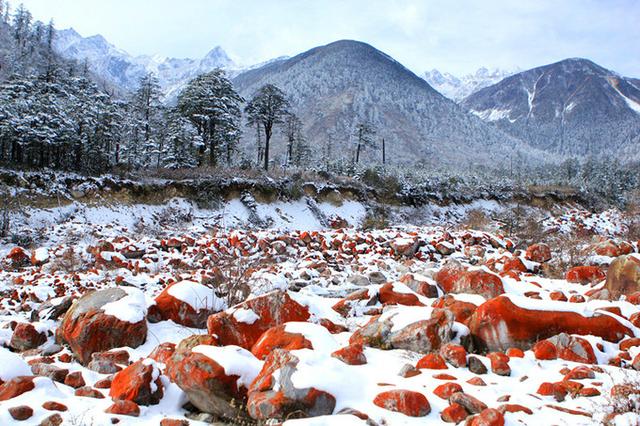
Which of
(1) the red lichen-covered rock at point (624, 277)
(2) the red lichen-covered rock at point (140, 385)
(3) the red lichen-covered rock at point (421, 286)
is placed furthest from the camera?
(3) the red lichen-covered rock at point (421, 286)

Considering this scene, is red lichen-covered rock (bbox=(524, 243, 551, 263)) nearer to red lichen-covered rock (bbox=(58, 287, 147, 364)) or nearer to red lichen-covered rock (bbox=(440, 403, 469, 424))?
red lichen-covered rock (bbox=(440, 403, 469, 424))

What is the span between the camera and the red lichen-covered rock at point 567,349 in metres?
4.93

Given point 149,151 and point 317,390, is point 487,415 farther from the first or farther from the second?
point 149,151

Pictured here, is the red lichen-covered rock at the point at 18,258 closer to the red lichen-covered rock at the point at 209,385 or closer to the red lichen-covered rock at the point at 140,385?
the red lichen-covered rock at the point at 140,385

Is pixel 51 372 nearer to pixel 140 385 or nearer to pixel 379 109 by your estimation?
pixel 140 385

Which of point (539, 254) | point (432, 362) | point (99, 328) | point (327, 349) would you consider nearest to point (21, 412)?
point (99, 328)

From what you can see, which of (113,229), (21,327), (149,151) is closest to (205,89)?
(149,151)

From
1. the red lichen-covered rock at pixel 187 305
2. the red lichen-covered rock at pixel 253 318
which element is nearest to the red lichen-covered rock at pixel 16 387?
the red lichen-covered rock at pixel 253 318

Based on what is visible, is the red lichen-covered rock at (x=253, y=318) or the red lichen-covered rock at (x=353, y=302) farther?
the red lichen-covered rock at (x=353, y=302)

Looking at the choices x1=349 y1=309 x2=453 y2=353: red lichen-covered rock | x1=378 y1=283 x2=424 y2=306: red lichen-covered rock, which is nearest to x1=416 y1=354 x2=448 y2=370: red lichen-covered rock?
x1=349 y1=309 x2=453 y2=353: red lichen-covered rock

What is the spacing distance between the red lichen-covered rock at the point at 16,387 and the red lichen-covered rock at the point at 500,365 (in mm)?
5176

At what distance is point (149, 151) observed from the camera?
33875 millimetres

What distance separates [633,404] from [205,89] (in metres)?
30.0

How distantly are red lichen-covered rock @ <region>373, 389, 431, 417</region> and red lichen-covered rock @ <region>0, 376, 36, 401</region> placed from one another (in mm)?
3598
